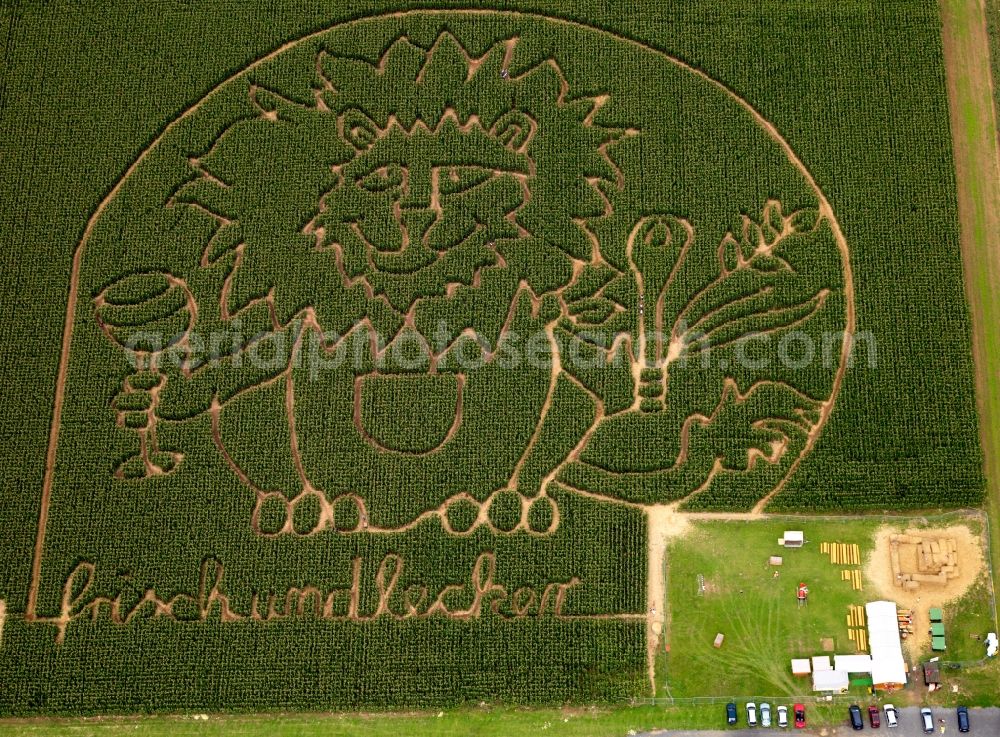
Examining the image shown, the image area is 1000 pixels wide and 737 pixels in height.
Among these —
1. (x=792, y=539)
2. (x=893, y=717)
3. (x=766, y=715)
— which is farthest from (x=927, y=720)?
(x=792, y=539)

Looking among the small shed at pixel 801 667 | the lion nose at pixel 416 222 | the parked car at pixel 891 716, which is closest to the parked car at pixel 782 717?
the small shed at pixel 801 667

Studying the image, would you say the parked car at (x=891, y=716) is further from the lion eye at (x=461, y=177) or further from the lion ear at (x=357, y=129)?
the lion ear at (x=357, y=129)

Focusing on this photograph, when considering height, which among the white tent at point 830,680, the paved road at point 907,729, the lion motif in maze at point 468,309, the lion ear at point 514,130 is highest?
the lion ear at point 514,130

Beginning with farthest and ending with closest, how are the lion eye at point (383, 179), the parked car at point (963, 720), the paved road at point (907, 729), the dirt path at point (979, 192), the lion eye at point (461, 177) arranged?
the lion eye at point (383, 179)
the lion eye at point (461, 177)
the dirt path at point (979, 192)
the paved road at point (907, 729)
the parked car at point (963, 720)

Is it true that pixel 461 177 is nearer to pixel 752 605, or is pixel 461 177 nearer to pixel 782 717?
pixel 752 605

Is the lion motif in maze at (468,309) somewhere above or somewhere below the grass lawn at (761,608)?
above

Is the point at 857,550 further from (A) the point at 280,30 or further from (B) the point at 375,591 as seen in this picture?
(A) the point at 280,30
